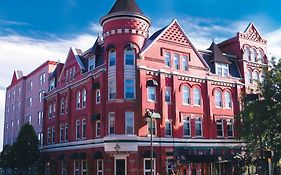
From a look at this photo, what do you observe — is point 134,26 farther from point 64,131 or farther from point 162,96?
point 64,131

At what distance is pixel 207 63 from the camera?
1690 inches

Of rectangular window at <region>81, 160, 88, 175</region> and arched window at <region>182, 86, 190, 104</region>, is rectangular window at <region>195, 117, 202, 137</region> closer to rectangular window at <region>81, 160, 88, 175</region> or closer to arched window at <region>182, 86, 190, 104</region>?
arched window at <region>182, 86, 190, 104</region>

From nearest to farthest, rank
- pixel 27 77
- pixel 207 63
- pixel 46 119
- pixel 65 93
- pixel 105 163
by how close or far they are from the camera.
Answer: pixel 105 163
pixel 207 63
pixel 65 93
pixel 46 119
pixel 27 77

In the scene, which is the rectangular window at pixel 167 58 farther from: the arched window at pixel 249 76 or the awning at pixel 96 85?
the arched window at pixel 249 76

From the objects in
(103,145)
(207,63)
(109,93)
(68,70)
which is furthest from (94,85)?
(207,63)

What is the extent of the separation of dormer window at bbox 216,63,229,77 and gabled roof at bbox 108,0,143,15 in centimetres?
1170

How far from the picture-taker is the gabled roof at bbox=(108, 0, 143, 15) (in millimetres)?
36778

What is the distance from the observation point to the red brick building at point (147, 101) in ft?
116

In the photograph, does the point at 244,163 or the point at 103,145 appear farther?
the point at 244,163

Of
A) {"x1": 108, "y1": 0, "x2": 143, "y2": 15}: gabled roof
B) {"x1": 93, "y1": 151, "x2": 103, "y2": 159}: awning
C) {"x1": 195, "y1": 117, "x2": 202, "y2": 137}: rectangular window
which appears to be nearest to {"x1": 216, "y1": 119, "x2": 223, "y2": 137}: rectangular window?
{"x1": 195, "y1": 117, "x2": 202, "y2": 137}: rectangular window

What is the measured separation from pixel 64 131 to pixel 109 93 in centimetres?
1189

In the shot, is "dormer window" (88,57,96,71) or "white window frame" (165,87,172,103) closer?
"white window frame" (165,87,172,103)

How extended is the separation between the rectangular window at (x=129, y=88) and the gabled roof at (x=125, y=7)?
22.7 ft

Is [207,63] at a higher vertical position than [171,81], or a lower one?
higher
